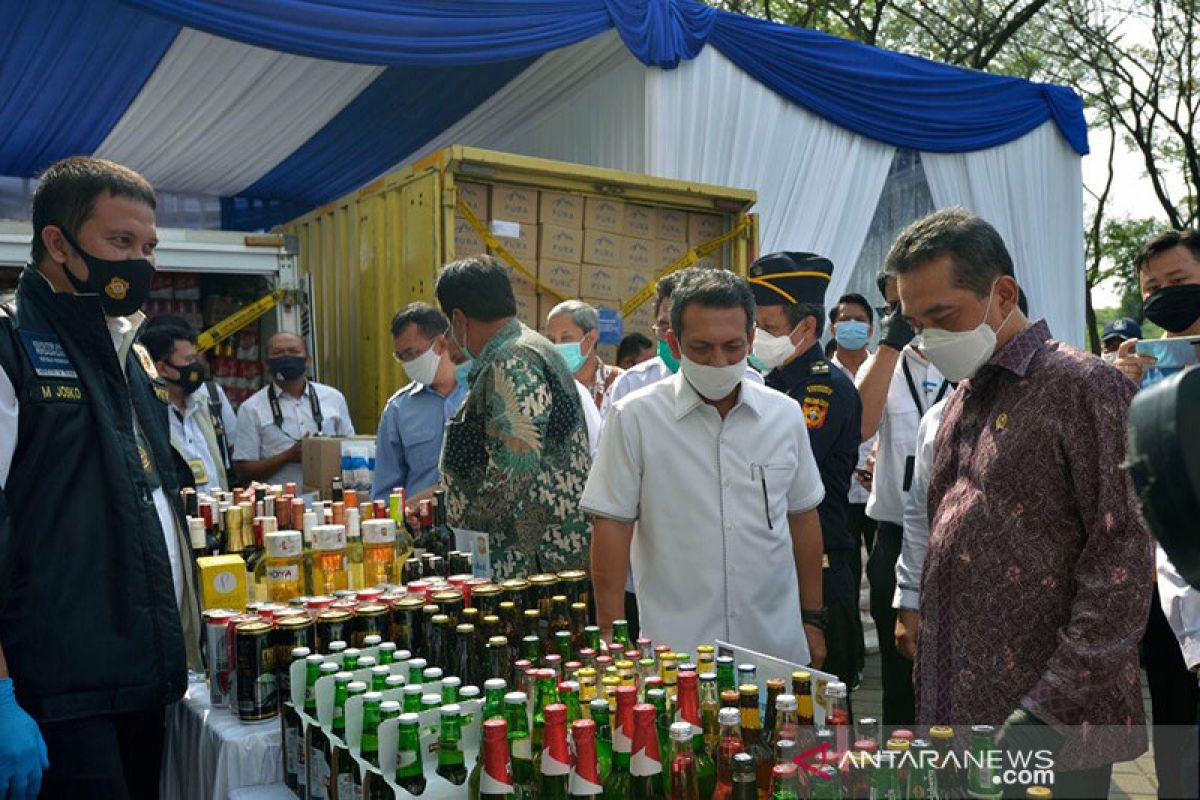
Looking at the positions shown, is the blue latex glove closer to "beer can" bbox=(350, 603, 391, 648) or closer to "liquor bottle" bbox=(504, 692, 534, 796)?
"beer can" bbox=(350, 603, 391, 648)

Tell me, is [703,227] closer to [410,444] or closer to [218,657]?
[410,444]

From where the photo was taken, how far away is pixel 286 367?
610 centimetres

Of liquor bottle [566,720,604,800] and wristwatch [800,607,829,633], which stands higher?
liquor bottle [566,720,604,800]

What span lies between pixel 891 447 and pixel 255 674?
2.85 metres

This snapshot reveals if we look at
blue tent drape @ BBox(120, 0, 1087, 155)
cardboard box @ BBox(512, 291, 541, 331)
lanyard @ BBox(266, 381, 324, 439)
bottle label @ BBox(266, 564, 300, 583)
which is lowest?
bottle label @ BBox(266, 564, 300, 583)

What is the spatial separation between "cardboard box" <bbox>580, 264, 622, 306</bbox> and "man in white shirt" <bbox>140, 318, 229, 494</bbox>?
2629 millimetres

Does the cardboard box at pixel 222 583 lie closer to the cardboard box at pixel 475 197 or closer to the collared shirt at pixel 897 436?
the collared shirt at pixel 897 436

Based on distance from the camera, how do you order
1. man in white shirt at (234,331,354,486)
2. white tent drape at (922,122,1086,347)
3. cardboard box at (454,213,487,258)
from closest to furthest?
1. cardboard box at (454,213,487,258)
2. man in white shirt at (234,331,354,486)
3. white tent drape at (922,122,1086,347)

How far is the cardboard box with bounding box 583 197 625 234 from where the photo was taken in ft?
21.7

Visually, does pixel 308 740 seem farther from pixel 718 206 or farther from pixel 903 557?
pixel 718 206

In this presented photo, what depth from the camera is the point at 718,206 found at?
7.21 metres

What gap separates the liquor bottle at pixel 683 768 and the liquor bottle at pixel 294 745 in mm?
843

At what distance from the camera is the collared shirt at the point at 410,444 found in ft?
14.8

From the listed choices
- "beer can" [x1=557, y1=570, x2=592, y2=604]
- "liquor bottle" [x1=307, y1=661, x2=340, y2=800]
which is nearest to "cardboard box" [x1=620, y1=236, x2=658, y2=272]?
"beer can" [x1=557, y1=570, x2=592, y2=604]
